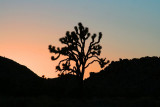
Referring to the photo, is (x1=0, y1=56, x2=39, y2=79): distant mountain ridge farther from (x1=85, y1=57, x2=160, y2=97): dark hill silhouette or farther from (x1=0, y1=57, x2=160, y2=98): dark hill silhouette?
(x1=85, y1=57, x2=160, y2=97): dark hill silhouette

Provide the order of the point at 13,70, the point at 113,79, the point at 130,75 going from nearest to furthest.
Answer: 1. the point at 13,70
2. the point at 130,75
3. the point at 113,79

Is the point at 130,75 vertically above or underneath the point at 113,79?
above

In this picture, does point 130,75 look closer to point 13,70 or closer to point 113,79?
point 113,79

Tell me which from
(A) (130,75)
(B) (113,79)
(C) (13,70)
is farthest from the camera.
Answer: (B) (113,79)

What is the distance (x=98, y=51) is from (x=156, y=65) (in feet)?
93.9

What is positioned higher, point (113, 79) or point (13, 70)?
point (13, 70)

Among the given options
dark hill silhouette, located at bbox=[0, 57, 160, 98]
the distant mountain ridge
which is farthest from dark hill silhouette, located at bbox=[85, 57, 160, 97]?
the distant mountain ridge

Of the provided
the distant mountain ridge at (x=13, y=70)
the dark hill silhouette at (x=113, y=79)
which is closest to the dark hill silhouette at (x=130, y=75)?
the dark hill silhouette at (x=113, y=79)

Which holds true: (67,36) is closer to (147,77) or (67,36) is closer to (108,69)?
(147,77)

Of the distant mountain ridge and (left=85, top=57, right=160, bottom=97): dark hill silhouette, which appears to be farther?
the distant mountain ridge

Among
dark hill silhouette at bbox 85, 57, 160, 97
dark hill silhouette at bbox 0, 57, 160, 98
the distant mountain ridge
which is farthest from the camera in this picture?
the distant mountain ridge

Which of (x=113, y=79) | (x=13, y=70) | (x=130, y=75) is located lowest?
(x=113, y=79)

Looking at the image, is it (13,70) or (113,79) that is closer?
(13,70)

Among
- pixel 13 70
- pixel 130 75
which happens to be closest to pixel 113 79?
pixel 130 75
